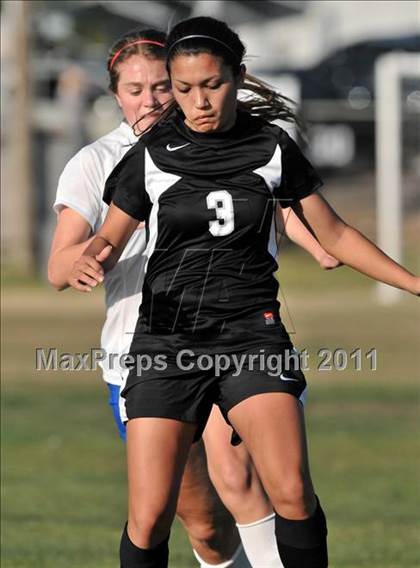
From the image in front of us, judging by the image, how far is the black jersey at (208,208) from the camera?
15.9ft

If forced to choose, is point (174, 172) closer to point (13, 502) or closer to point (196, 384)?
point (196, 384)

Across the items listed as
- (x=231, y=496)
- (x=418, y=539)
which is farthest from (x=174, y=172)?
(x=418, y=539)

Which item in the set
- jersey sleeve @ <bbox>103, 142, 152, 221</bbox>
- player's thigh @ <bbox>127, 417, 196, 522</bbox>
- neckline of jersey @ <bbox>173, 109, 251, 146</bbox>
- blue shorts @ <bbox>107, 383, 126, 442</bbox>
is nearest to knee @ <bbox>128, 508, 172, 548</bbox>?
player's thigh @ <bbox>127, 417, 196, 522</bbox>

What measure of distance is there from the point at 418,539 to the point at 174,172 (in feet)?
10.6

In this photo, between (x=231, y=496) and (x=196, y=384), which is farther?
(x=231, y=496)

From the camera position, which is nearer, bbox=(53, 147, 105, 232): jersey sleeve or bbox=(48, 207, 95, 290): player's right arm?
bbox=(48, 207, 95, 290): player's right arm

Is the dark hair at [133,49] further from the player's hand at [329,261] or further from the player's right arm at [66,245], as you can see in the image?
the player's hand at [329,261]

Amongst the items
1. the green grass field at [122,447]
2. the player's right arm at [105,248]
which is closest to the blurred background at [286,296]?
the green grass field at [122,447]

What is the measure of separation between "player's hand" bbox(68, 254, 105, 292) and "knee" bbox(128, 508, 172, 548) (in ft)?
2.51

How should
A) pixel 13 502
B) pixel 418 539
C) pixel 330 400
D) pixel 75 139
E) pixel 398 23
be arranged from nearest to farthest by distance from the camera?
pixel 418 539 < pixel 13 502 < pixel 330 400 < pixel 75 139 < pixel 398 23

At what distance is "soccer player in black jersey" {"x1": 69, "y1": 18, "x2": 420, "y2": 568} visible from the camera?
4793 millimetres

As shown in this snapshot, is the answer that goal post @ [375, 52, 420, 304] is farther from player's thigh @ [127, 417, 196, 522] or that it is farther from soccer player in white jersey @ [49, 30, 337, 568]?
player's thigh @ [127, 417, 196, 522]

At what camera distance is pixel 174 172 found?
16.0ft

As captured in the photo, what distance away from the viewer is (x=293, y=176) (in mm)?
4941
